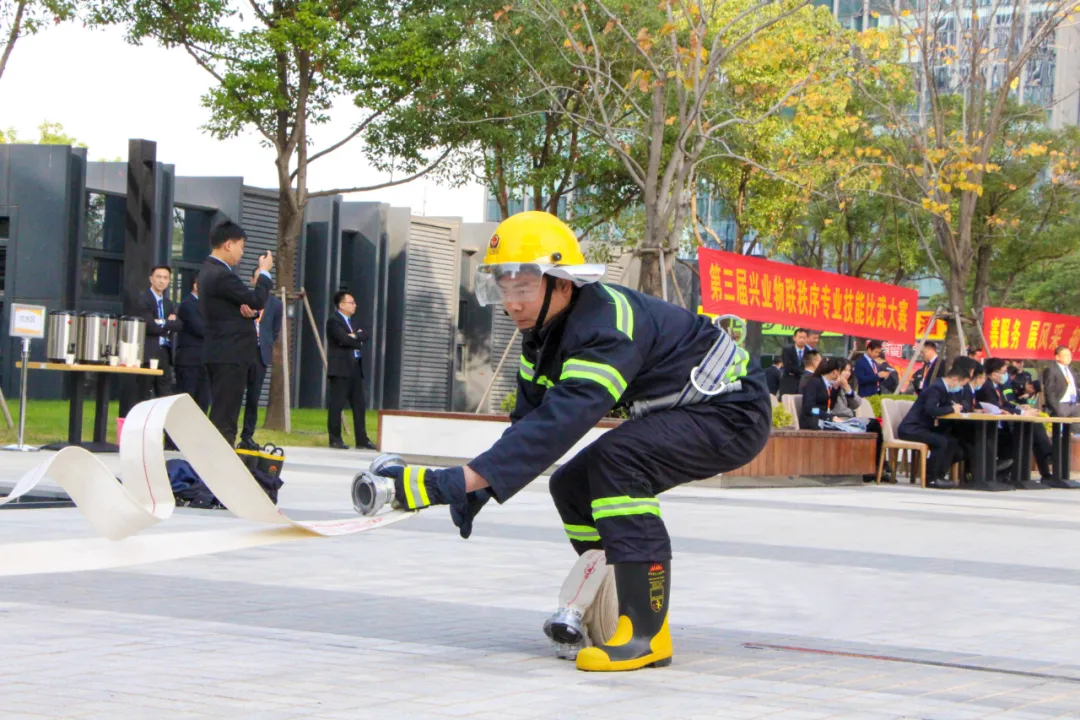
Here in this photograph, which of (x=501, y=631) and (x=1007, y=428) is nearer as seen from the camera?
(x=501, y=631)

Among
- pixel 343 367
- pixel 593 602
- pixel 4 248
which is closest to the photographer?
pixel 593 602

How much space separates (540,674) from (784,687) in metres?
0.76

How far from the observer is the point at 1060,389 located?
21344mm

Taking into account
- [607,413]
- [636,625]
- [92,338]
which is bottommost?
[636,625]

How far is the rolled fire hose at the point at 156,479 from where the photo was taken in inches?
175

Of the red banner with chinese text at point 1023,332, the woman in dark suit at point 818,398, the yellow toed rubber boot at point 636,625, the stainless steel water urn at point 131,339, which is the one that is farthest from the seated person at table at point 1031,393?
the yellow toed rubber boot at point 636,625

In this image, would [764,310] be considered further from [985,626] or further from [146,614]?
[146,614]

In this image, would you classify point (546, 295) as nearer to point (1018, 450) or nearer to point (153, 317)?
point (153, 317)

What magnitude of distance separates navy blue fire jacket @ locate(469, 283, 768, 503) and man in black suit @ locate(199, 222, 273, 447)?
20.0 feet

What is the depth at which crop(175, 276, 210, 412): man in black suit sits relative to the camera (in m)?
15.1

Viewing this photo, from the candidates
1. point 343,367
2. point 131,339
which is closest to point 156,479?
point 131,339

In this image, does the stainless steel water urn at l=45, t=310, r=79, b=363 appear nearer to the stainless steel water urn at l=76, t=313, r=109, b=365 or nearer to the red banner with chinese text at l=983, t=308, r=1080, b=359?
the stainless steel water urn at l=76, t=313, r=109, b=365

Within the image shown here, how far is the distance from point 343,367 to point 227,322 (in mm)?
6768

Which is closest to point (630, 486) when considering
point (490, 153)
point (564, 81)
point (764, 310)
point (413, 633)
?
point (413, 633)
